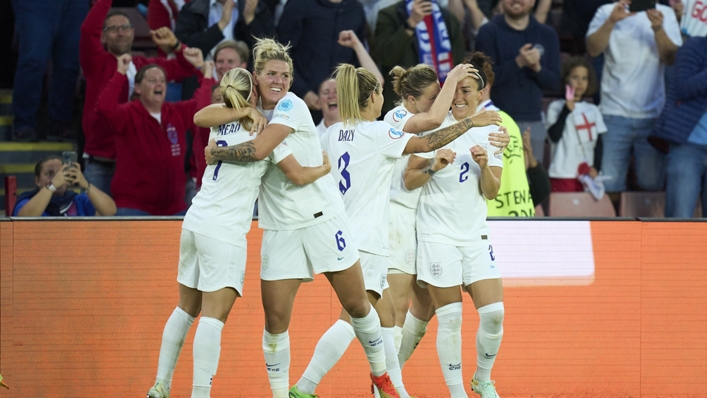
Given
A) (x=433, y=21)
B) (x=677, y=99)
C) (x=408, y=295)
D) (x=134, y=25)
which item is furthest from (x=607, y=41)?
(x=134, y=25)

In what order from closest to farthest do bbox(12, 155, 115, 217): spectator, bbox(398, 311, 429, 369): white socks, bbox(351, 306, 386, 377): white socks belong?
bbox(351, 306, 386, 377): white socks < bbox(398, 311, 429, 369): white socks < bbox(12, 155, 115, 217): spectator

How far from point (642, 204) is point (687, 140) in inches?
28.3

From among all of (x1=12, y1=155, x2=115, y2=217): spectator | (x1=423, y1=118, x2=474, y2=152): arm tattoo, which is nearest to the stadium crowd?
(x1=12, y1=155, x2=115, y2=217): spectator

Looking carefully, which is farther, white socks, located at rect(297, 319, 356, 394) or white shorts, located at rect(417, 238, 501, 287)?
white shorts, located at rect(417, 238, 501, 287)

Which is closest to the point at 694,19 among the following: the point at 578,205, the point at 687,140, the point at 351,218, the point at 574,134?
the point at 687,140

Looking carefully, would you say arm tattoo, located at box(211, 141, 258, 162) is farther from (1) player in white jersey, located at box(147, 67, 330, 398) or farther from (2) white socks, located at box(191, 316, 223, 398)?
(2) white socks, located at box(191, 316, 223, 398)

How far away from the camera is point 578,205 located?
840 cm

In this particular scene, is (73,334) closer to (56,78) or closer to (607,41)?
(56,78)

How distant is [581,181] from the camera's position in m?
8.50

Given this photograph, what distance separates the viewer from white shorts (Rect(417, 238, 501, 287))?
18.6 ft

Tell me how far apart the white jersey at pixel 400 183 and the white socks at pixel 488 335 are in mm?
816

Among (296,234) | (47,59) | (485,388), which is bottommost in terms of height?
(485,388)

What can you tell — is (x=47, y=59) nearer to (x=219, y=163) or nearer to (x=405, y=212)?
(x=219, y=163)

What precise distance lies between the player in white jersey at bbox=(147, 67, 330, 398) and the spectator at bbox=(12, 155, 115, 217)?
240 cm
